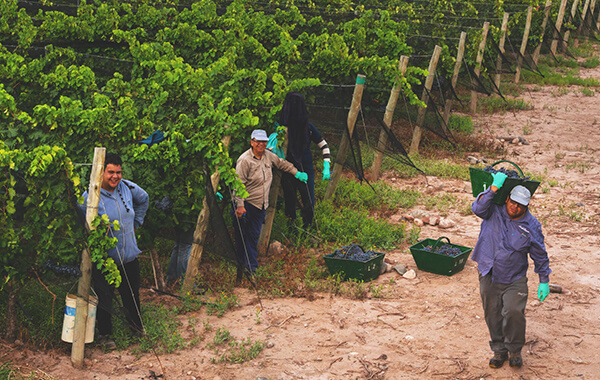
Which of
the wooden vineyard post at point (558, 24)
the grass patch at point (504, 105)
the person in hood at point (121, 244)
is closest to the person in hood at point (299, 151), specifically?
the person in hood at point (121, 244)

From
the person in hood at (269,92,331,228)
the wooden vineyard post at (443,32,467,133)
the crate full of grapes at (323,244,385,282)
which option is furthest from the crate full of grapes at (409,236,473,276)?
the wooden vineyard post at (443,32,467,133)

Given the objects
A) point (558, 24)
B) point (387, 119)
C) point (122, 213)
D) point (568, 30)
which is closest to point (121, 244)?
point (122, 213)

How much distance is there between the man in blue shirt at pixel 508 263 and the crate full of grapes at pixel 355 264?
69.8 inches

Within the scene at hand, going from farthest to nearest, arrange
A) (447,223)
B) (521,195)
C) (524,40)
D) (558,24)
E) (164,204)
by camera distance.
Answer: (558,24) < (524,40) < (447,223) < (164,204) < (521,195)

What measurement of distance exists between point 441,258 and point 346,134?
249cm

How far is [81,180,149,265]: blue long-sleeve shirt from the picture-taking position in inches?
205

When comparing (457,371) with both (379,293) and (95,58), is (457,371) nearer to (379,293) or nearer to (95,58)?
(379,293)

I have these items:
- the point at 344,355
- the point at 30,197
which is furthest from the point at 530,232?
the point at 30,197

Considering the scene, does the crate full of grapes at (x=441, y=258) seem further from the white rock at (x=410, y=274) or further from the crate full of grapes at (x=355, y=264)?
the crate full of grapes at (x=355, y=264)

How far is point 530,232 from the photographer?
202 inches

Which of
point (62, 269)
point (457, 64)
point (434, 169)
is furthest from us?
point (457, 64)

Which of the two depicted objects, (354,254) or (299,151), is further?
(299,151)

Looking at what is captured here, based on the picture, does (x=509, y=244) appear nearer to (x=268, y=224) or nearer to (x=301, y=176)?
(x=301, y=176)

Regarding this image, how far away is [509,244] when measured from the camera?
16.9ft
